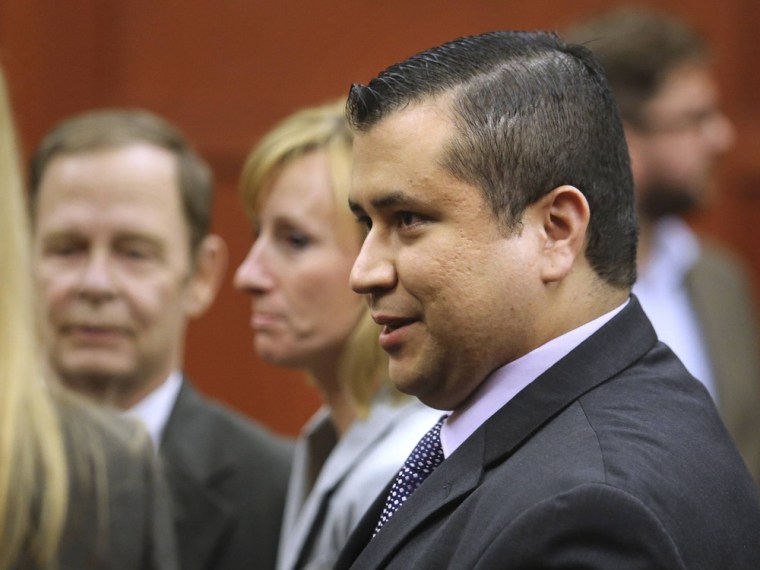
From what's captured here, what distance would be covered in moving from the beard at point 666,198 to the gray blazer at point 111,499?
2931mm

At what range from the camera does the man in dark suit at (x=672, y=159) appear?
4.54 metres

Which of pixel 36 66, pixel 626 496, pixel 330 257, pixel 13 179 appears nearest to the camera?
pixel 626 496

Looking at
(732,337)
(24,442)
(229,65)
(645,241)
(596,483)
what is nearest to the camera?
(596,483)

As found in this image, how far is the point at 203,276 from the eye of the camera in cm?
339

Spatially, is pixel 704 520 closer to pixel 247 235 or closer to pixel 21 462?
pixel 21 462

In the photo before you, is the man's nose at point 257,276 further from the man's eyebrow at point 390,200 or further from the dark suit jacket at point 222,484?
the man's eyebrow at point 390,200

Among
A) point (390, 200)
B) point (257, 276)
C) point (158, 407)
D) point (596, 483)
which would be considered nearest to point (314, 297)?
point (257, 276)

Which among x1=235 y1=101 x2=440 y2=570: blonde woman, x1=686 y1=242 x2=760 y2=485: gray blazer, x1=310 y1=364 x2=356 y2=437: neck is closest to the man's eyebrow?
x1=235 y1=101 x2=440 y2=570: blonde woman

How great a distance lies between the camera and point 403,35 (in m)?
4.90

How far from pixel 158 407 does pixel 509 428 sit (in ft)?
5.41

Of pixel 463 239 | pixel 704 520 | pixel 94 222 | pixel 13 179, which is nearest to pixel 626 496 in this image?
pixel 704 520

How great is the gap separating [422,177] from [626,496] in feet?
1.58

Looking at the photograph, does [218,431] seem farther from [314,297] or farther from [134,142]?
[134,142]

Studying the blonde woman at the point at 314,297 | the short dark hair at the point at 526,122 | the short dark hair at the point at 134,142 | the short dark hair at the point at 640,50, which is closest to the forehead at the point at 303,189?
the blonde woman at the point at 314,297
